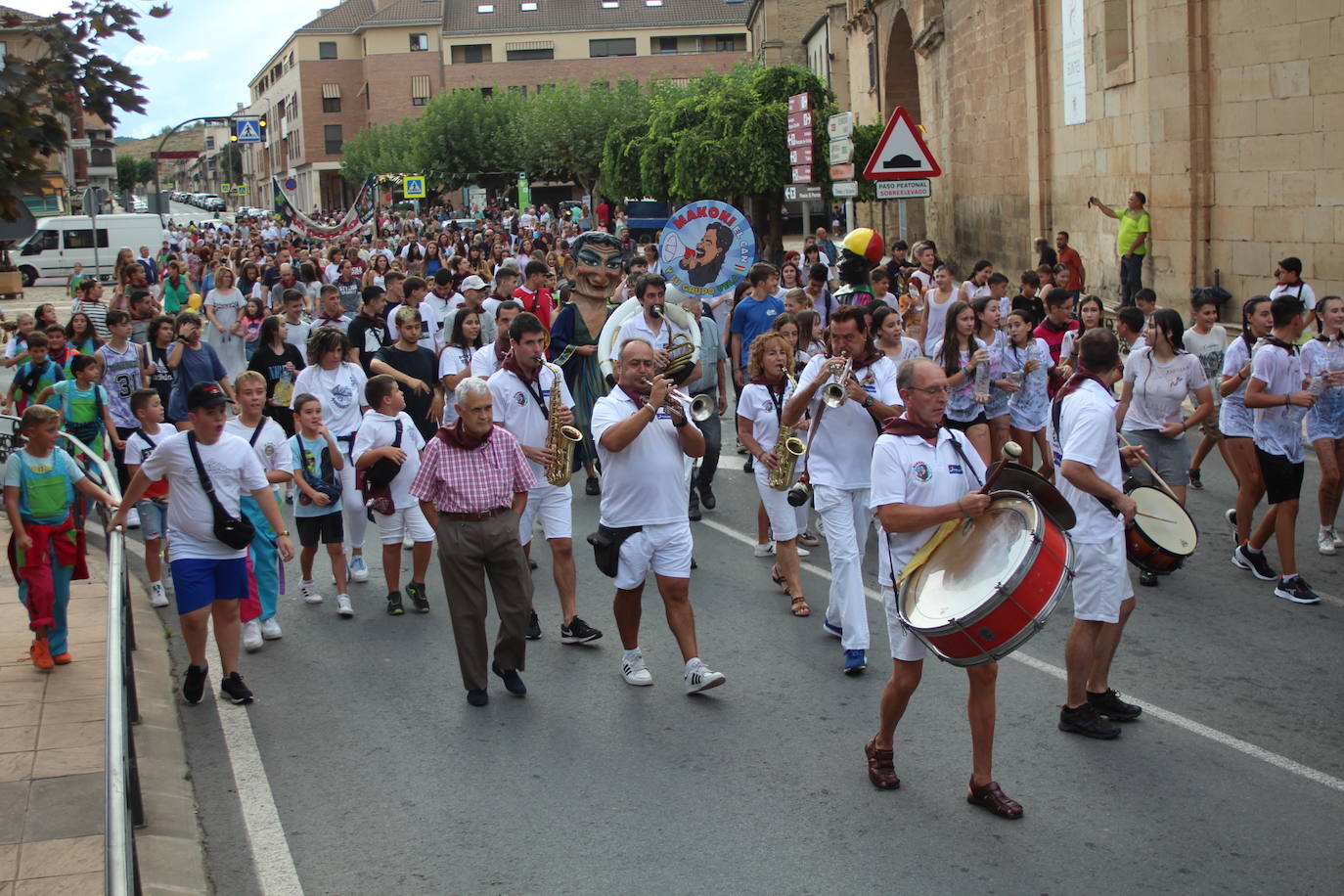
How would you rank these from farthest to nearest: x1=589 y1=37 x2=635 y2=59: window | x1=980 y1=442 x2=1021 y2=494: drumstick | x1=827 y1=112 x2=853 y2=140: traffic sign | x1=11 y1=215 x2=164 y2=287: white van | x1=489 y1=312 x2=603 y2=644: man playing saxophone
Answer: x1=589 y1=37 x2=635 y2=59: window, x1=11 y1=215 x2=164 y2=287: white van, x1=827 y1=112 x2=853 y2=140: traffic sign, x1=489 y1=312 x2=603 y2=644: man playing saxophone, x1=980 y1=442 x2=1021 y2=494: drumstick

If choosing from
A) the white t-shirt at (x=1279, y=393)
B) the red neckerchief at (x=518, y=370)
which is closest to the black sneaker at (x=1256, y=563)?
the white t-shirt at (x=1279, y=393)

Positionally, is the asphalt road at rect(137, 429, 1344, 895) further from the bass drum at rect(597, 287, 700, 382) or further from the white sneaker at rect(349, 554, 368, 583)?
the bass drum at rect(597, 287, 700, 382)

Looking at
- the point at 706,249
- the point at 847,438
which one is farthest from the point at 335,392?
the point at 706,249

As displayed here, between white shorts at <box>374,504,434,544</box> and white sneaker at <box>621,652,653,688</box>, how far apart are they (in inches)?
83.0

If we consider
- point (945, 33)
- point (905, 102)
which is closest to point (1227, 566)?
point (945, 33)

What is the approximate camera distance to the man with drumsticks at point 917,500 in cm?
571

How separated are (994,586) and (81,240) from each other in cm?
4469

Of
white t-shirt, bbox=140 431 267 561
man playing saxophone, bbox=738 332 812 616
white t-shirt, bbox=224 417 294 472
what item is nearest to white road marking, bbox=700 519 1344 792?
man playing saxophone, bbox=738 332 812 616

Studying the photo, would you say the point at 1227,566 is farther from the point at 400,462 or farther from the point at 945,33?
the point at 945,33

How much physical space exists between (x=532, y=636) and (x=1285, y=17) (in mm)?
12470

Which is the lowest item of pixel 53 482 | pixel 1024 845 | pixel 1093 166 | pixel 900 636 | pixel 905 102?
pixel 1024 845

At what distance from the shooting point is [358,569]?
33.1 feet

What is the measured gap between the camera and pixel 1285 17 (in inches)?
634

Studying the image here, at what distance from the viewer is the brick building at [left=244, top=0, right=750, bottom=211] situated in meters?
101
